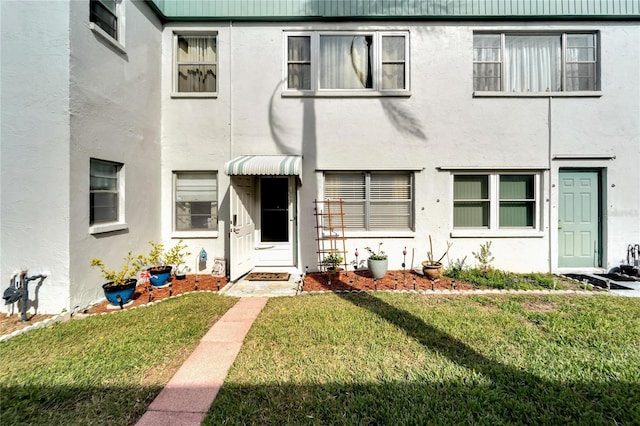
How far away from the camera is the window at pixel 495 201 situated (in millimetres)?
8156

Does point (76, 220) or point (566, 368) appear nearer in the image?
point (566, 368)

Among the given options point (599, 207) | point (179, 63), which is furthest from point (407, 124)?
point (179, 63)

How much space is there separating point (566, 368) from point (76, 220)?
8.43 meters

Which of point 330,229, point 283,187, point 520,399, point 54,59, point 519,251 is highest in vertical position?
point 54,59

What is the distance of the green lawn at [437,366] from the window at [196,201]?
13.7 feet

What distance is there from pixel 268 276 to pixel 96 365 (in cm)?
428

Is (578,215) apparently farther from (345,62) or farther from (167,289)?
(167,289)

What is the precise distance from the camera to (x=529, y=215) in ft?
27.0

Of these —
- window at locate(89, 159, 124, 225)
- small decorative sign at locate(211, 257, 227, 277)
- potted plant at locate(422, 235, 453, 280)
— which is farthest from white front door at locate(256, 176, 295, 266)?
potted plant at locate(422, 235, 453, 280)

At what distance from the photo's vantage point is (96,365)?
11.9 feet

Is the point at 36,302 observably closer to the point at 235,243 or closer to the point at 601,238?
the point at 235,243

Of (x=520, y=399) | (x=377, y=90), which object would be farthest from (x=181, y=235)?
(x=520, y=399)

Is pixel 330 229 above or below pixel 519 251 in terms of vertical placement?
above

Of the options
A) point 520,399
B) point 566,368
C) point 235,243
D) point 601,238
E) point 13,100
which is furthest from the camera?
point 601,238
